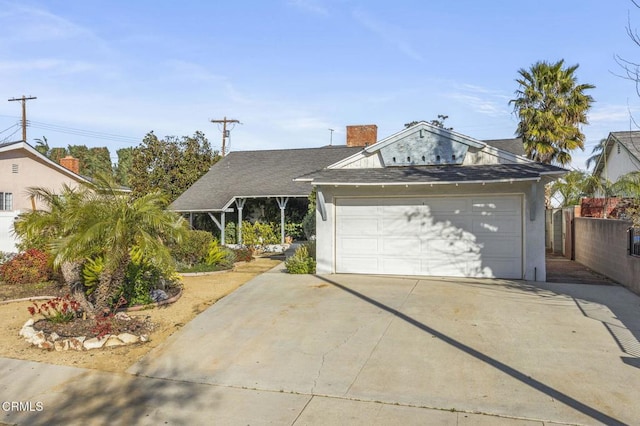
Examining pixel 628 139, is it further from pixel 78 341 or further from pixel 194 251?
pixel 78 341

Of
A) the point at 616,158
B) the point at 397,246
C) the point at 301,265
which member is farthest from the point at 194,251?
the point at 616,158

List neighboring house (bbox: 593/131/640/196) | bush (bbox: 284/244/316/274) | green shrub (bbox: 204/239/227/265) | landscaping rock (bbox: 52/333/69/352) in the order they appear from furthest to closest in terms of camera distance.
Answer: neighboring house (bbox: 593/131/640/196), green shrub (bbox: 204/239/227/265), bush (bbox: 284/244/316/274), landscaping rock (bbox: 52/333/69/352)

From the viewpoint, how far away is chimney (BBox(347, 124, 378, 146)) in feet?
81.8

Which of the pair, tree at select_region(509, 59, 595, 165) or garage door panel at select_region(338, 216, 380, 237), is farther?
tree at select_region(509, 59, 595, 165)

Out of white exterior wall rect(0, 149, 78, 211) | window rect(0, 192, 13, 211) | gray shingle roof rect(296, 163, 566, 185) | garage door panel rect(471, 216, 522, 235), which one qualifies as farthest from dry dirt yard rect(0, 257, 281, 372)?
white exterior wall rect(0, 149, 78, 211)

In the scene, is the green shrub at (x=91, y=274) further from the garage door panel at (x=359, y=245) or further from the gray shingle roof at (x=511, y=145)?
the gray shingle roof at (x=511, y=145)

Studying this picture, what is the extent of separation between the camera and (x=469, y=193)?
12414 mm

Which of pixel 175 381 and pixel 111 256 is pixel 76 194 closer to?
pixel 111 256

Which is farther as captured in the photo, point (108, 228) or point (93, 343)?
point (108, 228)

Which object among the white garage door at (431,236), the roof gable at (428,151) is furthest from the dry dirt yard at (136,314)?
the roof gable at (428,151)

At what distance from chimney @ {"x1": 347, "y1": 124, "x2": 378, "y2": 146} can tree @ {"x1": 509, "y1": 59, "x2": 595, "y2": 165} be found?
23.3 feet

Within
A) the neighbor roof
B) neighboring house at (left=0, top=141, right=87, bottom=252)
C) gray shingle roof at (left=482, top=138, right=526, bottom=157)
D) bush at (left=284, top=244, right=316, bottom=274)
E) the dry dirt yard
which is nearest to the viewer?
the dry dirt yard

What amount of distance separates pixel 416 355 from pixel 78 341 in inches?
215

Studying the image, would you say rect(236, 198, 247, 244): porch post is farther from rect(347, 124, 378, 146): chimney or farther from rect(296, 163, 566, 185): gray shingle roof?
rect(296, 163, 566, 185): gray shingle roof
